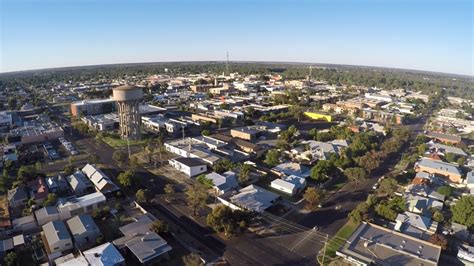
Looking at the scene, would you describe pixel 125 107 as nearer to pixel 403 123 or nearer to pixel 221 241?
pixel 221 241

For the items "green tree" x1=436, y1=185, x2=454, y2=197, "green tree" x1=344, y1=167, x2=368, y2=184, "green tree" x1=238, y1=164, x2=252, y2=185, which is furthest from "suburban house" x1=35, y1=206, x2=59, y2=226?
"green tree" x1=436, y1=185, x2=454, y2=197

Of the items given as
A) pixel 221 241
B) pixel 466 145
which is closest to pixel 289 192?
pixel 221 241

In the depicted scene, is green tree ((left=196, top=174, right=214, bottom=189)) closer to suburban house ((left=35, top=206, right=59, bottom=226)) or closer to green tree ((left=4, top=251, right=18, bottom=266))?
suburban house ((left=35, top=206, right=59, bottom=226))

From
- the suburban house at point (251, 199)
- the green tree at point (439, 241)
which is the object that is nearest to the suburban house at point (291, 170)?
the suburban house at point (251, 199)

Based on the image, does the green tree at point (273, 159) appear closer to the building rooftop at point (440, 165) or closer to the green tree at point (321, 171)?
the green tree at point (321, 171)

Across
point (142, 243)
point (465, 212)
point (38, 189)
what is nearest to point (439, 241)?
point (465, 212)

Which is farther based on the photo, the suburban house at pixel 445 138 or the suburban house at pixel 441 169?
the suburban house at pixel 445 138
